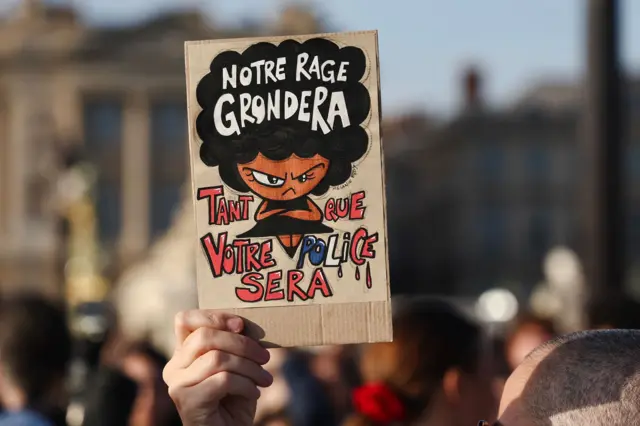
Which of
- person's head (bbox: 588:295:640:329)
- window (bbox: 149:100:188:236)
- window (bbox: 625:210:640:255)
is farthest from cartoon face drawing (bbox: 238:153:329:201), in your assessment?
window (bbox: 149:100:188:236)

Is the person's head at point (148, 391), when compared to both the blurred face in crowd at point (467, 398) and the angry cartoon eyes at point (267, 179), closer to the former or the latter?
the blurred face in crowd at point (467, 398)

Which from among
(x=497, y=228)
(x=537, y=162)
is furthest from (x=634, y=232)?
(x=497, y=228)

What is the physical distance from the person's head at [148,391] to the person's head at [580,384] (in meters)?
3.12

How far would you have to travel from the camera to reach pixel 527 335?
5.06 m

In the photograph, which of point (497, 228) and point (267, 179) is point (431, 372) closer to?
point (267, 179)

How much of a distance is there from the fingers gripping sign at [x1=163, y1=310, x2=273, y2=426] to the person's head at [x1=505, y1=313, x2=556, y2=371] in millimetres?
3033

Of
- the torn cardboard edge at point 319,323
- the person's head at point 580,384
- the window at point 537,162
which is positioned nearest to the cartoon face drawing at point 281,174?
the torn cardboard edge at point 319,323

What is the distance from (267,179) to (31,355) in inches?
77.2

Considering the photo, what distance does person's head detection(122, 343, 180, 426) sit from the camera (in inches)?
193

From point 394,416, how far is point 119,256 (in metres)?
55.8

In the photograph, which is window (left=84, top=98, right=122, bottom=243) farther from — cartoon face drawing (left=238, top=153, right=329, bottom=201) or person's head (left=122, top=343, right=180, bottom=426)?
cartoon face drawing (left=238, top=153, right=329, bottom=201)

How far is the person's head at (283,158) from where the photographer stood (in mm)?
2055

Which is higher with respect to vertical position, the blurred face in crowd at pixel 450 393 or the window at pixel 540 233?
the blurred face in crowd at pixel 450 393

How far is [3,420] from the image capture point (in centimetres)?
338
